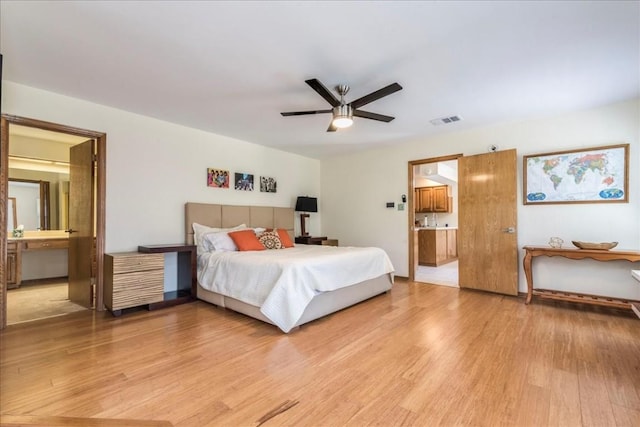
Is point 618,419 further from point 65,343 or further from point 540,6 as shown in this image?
point 65,343

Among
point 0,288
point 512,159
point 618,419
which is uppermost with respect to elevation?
point 512,159

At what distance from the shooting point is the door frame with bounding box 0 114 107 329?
9.64 ft

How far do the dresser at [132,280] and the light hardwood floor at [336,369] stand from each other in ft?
0.61

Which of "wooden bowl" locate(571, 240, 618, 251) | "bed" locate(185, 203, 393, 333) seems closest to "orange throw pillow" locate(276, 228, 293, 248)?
"bed" locate(185, 203, 393, 333)

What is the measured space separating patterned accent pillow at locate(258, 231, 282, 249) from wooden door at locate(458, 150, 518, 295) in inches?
111

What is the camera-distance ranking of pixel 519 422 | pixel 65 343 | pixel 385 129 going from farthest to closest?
pixel 385 129, pixel 65 343, pixel 519 422

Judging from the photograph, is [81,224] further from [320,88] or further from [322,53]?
[322,53]

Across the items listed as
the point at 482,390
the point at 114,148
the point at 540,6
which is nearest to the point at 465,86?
the point at 540,6

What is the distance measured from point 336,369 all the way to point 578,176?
3.87 metres

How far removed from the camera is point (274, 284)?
2941 millimetres

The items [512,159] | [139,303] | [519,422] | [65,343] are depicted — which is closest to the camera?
[519,422]

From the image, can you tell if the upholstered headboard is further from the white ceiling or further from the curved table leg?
the curved table leg

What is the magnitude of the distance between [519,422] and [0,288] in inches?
177

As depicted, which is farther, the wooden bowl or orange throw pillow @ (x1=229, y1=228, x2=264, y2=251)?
orange throw pillow @ (x1=229, y1=228, x2=264, y2=251)
